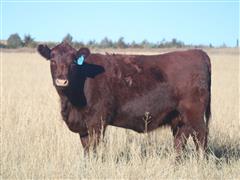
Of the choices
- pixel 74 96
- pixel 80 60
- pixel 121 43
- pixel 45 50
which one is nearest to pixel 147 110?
pixel 74 96

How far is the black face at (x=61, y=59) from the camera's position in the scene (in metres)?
6.38

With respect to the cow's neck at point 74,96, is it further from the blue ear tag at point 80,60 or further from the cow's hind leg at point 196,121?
the cow's hind leg at point 196,121

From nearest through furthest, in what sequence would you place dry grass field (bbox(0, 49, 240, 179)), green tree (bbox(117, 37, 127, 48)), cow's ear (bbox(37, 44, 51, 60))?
dry grass field (bbox(0, 49, 240, 179)) → cow's ear (bbox(37, 44, 51, 60)) → green tree (bbox(117, 37, 127, 48))

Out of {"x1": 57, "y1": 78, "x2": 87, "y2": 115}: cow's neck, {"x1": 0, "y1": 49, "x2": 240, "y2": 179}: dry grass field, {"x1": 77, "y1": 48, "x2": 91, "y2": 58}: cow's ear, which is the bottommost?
{"x1": 0, "y1": 49, "x2": 240, "y2": 179}: dry grass field

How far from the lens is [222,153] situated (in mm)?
7598

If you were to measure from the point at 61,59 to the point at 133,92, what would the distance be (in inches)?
51.1

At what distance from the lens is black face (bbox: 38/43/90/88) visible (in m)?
6.38

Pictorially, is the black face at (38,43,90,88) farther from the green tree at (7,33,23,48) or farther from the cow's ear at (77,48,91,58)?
the green tree at (7,33,23,48)

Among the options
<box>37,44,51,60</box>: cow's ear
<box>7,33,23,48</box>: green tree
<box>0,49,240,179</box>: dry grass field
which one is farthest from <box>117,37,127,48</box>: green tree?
<box>37,44,51,60</box>: cow's ear

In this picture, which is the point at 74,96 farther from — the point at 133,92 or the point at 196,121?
the point at 196,121

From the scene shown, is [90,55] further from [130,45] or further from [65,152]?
[130,45]

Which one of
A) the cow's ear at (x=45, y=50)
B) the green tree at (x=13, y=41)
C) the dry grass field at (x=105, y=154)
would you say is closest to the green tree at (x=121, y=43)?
the green tree at (x=13, y=41)

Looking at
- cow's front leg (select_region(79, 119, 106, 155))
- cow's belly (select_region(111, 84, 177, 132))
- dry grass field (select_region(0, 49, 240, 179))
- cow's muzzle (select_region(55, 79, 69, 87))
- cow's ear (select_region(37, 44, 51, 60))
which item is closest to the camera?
dry grass field (select_region(0, 49, 240, 179))

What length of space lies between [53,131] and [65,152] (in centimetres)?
173
